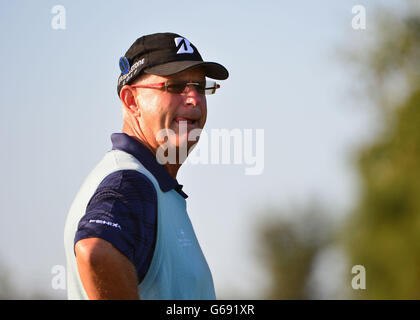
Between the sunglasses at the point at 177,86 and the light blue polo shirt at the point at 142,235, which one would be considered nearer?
the light blue polo shirt at the point at 142,235

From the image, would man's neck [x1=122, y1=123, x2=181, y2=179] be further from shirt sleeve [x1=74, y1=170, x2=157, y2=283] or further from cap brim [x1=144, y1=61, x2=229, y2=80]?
shirt sleeve [x1=74, y1=170, x2=157, y2=283]

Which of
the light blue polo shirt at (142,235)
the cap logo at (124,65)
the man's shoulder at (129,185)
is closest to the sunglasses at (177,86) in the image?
the cap logo at (124,65)

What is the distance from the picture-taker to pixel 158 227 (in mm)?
4062

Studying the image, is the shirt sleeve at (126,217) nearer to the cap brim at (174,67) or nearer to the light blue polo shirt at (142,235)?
the light blue polo shirt at (142,235)

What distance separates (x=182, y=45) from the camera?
495 cm

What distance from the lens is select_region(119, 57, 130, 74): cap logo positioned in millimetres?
5071

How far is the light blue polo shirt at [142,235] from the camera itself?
12.3 feet

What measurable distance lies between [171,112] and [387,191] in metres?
16.4

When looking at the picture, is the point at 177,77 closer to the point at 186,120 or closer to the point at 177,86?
the point at 177,86

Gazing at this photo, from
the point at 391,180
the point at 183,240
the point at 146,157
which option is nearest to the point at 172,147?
the point at 146,157

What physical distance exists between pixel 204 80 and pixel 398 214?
1616 cm

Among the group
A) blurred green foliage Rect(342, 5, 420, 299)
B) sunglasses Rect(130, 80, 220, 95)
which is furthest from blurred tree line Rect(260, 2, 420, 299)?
sunglasses Rect(130, 80, 220, 95)
